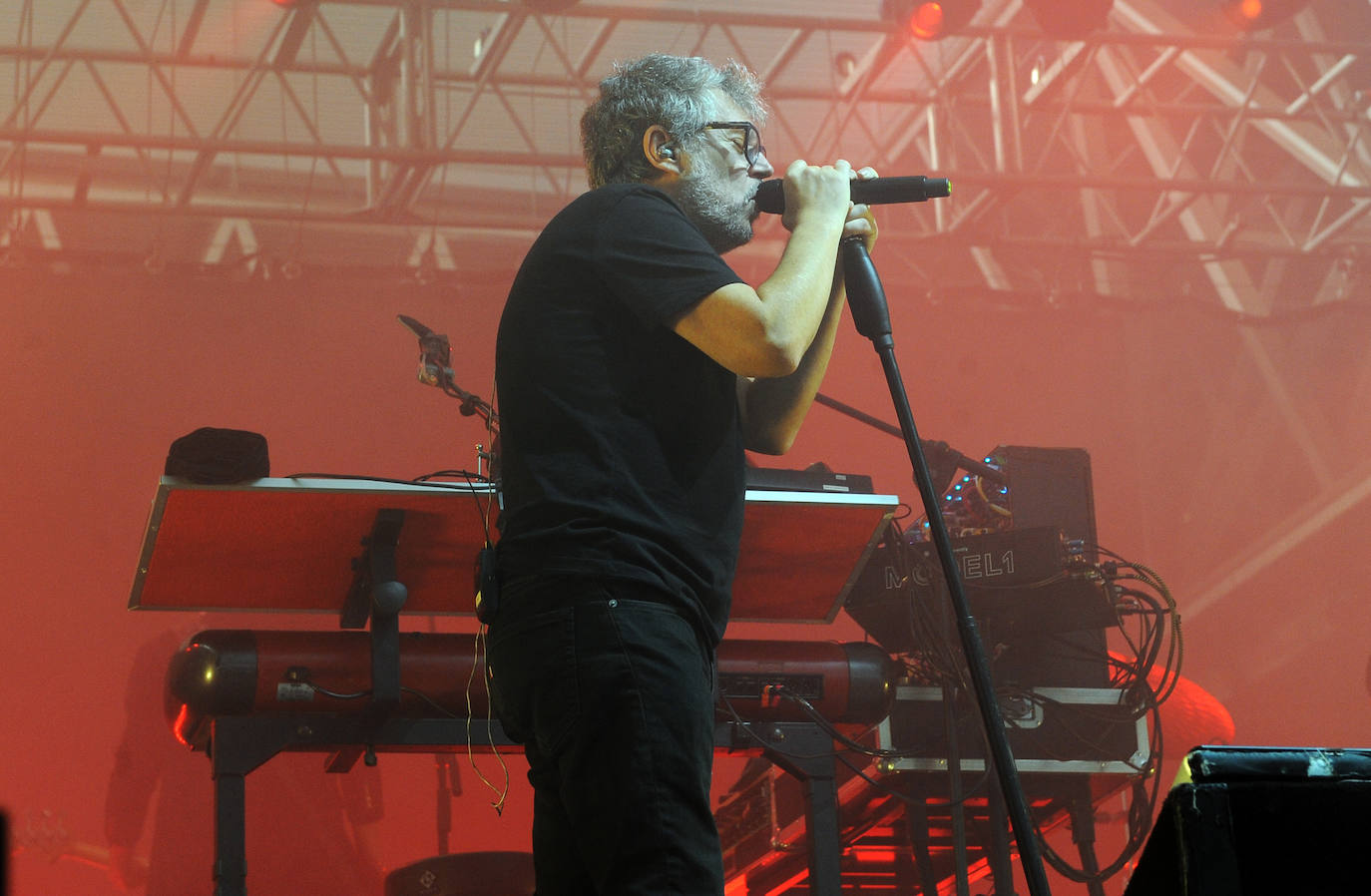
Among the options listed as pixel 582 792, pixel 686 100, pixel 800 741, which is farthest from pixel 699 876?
pixel 800 741

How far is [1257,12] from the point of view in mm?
7305

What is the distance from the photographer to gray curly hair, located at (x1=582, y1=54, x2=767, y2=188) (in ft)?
5.76

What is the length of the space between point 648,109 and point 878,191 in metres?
0.31

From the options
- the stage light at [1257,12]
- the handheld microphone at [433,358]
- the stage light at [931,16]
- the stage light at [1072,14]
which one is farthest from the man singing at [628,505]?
the stage light at [1257,12]

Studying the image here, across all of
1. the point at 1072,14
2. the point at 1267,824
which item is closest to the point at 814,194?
the point at 1267,824

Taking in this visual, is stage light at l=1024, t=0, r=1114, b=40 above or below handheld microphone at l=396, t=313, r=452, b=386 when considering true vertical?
above

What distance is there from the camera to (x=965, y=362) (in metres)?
8.22

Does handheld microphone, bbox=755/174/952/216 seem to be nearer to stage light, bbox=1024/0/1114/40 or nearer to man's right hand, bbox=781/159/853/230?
man's right hand, bbox=781/159/853/230

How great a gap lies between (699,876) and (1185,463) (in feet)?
24.8

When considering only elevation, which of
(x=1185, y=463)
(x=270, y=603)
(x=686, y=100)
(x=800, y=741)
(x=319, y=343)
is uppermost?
(x=319, y=343)

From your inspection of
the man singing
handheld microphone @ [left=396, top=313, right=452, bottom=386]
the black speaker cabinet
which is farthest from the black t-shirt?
handheld microphone @ [left=396, top=313, right=452, bottom=386]

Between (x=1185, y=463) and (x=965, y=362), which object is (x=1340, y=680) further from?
(x=965, y=362)

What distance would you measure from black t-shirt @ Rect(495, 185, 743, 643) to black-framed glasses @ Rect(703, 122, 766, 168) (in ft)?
0.73

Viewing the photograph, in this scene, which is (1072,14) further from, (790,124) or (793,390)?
(793,390)
